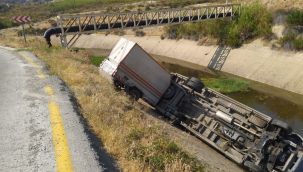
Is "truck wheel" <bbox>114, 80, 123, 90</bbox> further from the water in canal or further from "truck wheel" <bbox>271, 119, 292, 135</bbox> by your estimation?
the water in canal

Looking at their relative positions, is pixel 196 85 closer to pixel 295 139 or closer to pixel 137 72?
pixel 137 72

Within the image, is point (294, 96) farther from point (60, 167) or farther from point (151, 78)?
point (60, 167)

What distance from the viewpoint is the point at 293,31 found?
142 feet

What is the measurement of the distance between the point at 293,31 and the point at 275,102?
13.9 meters

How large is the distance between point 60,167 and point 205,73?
3891 cm

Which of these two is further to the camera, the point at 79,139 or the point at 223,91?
the point at 223,91

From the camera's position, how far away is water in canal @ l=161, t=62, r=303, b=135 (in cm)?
2825

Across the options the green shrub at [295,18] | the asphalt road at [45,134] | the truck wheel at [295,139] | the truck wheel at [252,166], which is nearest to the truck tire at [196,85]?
the truck wheel at [295,139]

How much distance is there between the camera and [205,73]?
46.0 meters

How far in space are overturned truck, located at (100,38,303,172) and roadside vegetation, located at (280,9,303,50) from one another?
59.6ft

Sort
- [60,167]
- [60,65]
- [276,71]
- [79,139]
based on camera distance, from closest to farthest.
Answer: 1. [60,167]
2. [79,139]
3. [60,65]
4. [276,71]

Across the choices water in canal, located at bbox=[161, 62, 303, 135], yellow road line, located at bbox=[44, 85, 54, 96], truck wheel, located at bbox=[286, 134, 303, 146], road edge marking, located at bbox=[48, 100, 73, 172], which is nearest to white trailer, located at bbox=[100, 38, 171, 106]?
water in canal, located at bbox=[161, 62, 303, 135]

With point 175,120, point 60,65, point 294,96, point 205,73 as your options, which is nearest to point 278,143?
point 175,120

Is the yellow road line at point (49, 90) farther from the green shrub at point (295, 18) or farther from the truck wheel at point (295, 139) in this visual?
the green shrub at point (295, 18)
